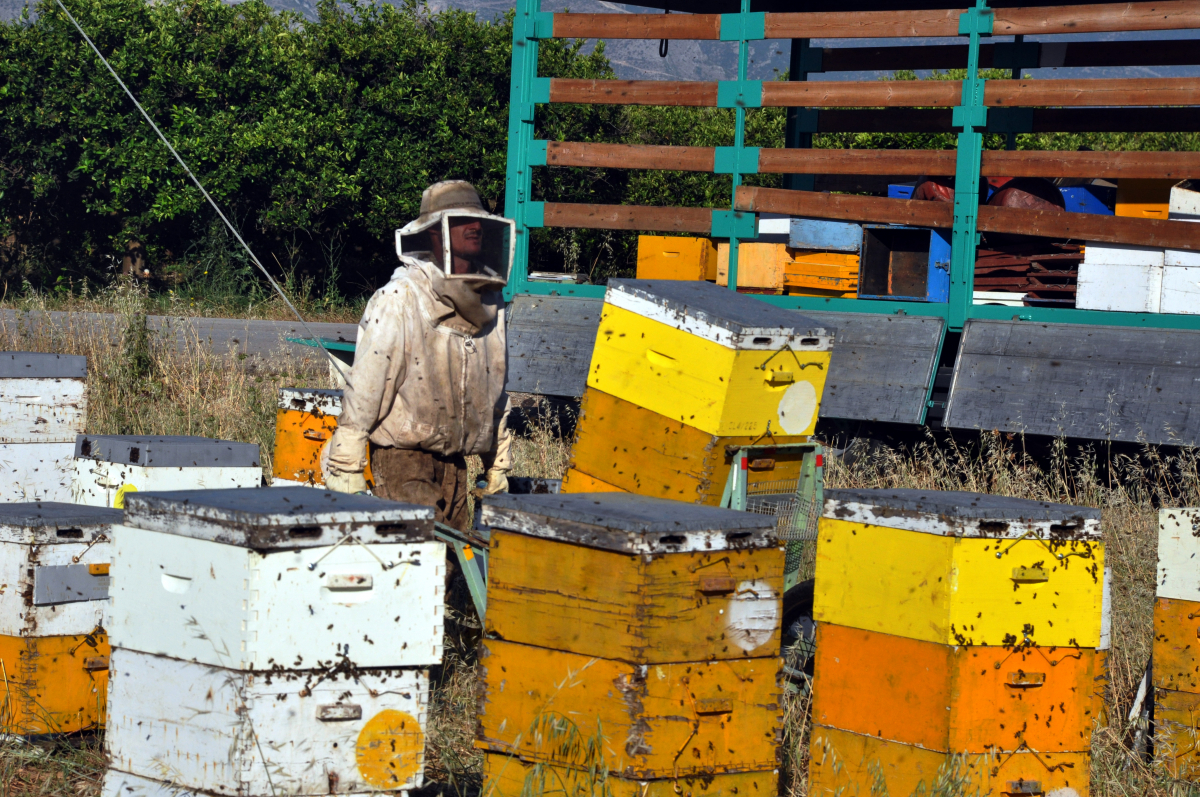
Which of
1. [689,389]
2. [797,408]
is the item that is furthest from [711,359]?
[797,408]

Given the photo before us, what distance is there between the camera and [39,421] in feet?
19.1

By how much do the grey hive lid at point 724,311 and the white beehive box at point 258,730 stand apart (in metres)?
2.00

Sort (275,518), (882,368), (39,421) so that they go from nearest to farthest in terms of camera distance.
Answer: (275,518)
(39,421)
(882,368)

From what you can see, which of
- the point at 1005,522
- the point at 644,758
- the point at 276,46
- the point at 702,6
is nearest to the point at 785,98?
the point at 702,6

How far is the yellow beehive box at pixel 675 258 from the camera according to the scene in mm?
9109

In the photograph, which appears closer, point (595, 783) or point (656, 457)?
point (595, 783)

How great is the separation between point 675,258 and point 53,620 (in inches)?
230

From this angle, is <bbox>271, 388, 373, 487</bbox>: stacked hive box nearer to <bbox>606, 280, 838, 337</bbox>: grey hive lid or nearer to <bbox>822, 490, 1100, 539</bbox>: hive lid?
<bbox>606, 280, 838, 337</bbox>: grey hive lid

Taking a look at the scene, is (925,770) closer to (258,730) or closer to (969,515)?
(969,515)

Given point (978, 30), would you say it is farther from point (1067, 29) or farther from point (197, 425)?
point (197, 425)

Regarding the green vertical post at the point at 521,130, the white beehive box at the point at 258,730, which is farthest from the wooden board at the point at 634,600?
the green vertical post at the point at 521,130

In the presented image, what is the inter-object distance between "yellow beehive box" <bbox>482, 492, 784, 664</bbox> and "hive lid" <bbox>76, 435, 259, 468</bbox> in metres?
2.09

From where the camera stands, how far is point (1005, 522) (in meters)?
3.55

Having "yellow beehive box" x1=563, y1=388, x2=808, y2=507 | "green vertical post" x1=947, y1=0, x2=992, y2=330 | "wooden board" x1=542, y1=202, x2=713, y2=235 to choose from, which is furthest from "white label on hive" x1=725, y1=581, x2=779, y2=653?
"wooden board" x1=542, y1=202, x2=713, y2=235
